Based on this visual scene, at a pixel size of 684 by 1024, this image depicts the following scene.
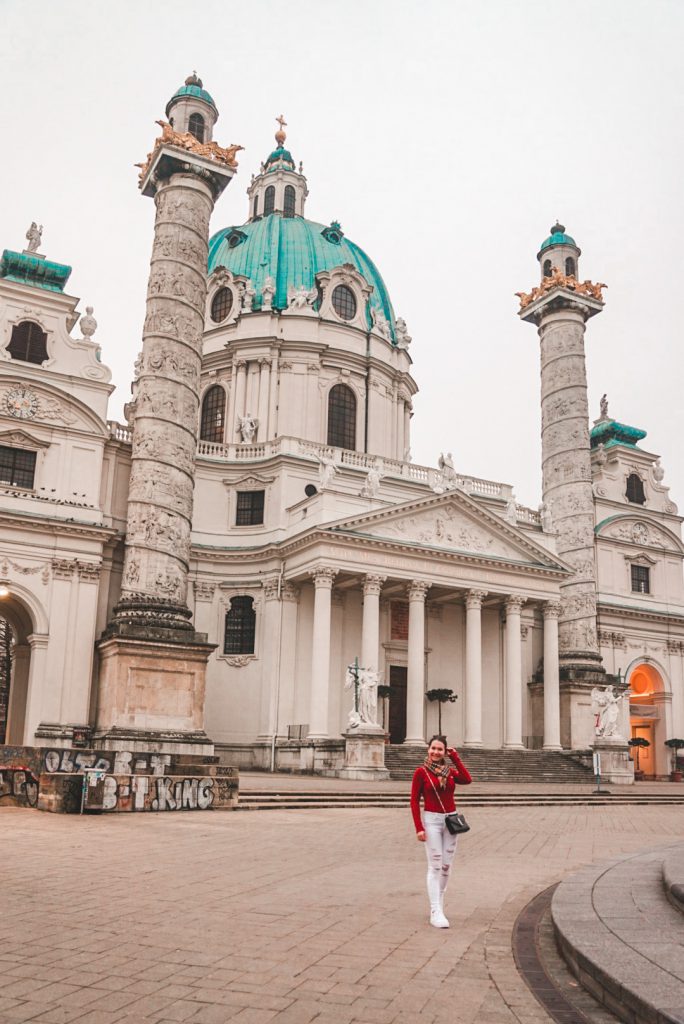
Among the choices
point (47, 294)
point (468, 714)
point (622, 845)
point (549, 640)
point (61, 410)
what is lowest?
point (622, 845)

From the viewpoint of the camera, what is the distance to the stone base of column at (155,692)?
28.3m

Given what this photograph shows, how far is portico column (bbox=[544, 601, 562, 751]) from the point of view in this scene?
41188 millimetres

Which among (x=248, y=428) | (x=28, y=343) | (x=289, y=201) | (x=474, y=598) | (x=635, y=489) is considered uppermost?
(x=289, y=201)

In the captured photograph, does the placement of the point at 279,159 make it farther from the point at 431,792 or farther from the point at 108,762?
the point at 431,792

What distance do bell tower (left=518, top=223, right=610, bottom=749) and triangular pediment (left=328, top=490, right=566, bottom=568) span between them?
8.92 ft

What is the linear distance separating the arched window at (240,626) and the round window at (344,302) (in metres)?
18.2

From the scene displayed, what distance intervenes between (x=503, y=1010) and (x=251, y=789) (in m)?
18.8

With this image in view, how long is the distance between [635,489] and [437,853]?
157ft

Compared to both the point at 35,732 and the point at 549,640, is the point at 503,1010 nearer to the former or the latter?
the point at 35,732

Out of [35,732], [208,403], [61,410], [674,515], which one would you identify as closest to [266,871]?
[35,732]

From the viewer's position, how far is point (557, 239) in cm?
4897

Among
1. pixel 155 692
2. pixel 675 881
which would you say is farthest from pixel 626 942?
pixel 155 692

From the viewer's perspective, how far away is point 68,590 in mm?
34562

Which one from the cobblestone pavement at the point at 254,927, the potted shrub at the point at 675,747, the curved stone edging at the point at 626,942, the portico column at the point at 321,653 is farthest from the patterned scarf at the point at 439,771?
the potted shrub at the point at 675,747
